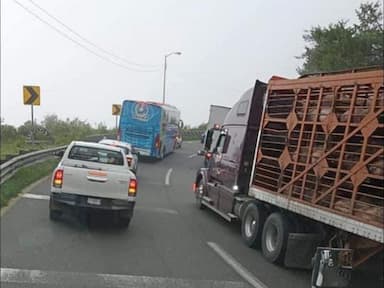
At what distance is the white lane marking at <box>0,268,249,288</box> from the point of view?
761 cm

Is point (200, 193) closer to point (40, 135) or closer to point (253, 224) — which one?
point (253, 224)

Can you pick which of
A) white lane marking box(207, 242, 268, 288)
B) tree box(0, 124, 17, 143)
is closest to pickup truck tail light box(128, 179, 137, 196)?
white lane marking box(207, 242, 268, 288)

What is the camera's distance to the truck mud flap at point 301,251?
30.9 ft

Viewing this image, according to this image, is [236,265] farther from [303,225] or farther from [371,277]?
[371,277]

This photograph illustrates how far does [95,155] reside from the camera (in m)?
12.9

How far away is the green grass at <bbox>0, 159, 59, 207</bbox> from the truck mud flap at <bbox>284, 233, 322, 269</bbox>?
22.8 ft

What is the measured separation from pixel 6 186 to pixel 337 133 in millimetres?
9820

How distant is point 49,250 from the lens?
9.48 m

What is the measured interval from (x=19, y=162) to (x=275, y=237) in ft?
35.8

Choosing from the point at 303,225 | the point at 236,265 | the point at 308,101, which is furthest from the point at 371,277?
the point at 308,101

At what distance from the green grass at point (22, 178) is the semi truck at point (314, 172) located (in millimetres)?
5496

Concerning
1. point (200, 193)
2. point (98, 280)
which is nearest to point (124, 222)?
point (200, 193)

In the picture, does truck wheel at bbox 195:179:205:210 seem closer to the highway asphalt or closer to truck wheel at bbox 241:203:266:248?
the highway asphalt

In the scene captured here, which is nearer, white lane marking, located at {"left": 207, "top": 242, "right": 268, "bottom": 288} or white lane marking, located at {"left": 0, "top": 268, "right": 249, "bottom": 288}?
→ white lane marking, located at {"left": 0, "top": 268, "right": 249, "bottom": 288}
